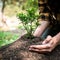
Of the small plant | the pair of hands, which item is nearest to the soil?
the pair of hands

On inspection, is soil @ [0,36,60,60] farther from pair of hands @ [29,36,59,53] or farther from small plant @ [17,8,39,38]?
small plant @ [17,8,39,38]

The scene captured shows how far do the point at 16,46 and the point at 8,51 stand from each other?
188mm

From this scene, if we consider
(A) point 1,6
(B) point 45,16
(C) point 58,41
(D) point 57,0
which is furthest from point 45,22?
(A) point 1,6

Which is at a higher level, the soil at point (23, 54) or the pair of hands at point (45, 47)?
the pair of hands at point (45, 47)

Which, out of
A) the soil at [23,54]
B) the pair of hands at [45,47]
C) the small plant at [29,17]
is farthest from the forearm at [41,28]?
the pair of hands at [45,47]

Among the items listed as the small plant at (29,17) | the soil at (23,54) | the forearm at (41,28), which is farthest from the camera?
the forearm at (41,28)

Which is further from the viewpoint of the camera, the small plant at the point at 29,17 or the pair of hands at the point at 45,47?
the small plant at the point at 29,17

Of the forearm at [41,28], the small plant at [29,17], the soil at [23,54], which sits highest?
the small plant at [29,17]

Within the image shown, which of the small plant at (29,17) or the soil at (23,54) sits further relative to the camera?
the small plant at (29,17)

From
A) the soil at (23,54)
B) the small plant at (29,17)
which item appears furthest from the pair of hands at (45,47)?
the small plant at (29,17)

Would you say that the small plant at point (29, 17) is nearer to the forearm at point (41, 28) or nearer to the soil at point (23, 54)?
the forearm at point (41, 28)

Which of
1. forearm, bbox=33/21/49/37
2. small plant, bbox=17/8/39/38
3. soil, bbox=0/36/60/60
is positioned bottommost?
soil, bbox=0/36/60/60

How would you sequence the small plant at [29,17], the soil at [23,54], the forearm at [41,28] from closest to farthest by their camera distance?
1. the soil at [23,54]
2. the small plant at [29,17]
3. the forearm at [41,28]

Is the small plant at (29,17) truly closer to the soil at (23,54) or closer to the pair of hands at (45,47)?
the soil at (23,54)
